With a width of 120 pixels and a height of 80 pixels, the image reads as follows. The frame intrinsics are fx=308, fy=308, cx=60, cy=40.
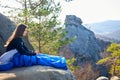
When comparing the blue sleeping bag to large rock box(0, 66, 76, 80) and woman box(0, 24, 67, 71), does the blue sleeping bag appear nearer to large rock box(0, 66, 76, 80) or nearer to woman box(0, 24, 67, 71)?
woman box(0, 24, 67, 71)

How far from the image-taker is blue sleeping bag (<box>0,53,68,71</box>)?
8.46m

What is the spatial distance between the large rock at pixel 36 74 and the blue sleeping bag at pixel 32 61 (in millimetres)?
232

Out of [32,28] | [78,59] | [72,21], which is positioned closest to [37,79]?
[32,28]

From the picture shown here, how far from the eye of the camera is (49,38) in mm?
22172

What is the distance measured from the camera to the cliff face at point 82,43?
2312 inches

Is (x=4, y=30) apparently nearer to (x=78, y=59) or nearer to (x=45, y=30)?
(x=45, y=30)

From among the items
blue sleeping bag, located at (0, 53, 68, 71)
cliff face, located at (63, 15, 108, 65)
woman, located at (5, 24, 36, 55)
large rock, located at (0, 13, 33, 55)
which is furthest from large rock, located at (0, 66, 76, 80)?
cliff face, located at (63, 15, 108, 65)

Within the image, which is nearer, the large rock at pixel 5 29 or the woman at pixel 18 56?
the woman at pixel 18 56

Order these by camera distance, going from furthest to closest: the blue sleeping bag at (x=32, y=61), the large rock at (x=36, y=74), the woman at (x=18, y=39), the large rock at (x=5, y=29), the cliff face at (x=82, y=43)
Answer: the cliff face at (x=82, y=43) < the large rock at (x=5, y=29) < the woman at (x=18, y=39) < the blue sleeping bag at (x=32, y=61) < the large rock at (x=36, y=74)

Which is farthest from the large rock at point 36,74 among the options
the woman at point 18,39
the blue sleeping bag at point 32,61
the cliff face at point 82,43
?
the cliff face at point 82,43

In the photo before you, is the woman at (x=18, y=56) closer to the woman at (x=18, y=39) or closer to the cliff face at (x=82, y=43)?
the woman at (x=18, y=39)

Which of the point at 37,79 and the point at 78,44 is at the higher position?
the point at 37,79

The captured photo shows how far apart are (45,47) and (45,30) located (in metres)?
1.55

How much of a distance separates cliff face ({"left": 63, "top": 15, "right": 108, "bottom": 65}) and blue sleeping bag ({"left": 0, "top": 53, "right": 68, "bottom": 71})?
45759mm
